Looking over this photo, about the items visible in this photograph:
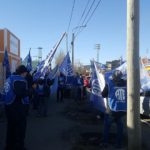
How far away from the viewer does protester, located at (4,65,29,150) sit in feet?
27.7

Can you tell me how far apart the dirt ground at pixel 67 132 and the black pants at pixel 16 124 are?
61 centimetres

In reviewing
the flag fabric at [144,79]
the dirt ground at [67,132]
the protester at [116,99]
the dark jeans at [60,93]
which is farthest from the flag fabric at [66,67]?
the protester at [116,99]

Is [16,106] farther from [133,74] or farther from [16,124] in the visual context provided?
[133,74]

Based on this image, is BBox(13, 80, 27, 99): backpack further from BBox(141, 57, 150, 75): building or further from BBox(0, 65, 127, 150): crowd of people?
BBox(141, 57, 150, 75): building

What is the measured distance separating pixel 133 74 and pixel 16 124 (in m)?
2.77

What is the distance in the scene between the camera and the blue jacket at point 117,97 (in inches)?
364

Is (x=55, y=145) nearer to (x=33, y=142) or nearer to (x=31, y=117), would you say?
(x=33, y=142)

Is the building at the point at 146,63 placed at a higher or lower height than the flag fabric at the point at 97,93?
higher

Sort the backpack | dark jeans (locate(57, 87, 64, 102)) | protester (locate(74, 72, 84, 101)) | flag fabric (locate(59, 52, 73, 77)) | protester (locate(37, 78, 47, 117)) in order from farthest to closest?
1. protester (locate(74, 72, 84, 101))
2. dark jeans (locate(57, 87, 64, 102))
3. flag fabric (locate(59, 52, 73, 77))
4. protester (locate(37, 78, 47, 117))
5. the backpack

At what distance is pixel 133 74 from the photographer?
845 cm

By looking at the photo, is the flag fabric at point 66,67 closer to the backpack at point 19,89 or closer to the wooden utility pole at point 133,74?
the backpack at point 19,89

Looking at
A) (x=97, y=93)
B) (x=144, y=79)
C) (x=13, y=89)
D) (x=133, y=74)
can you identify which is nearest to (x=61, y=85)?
(x=144, y=79)

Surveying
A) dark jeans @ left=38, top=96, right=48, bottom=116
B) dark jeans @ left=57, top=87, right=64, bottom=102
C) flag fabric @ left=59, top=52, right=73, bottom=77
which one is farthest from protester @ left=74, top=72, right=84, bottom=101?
dark jeans @ left=38, top=96, right=48, bottom=116

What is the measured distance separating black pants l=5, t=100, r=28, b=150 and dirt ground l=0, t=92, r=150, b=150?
0.61 meters
